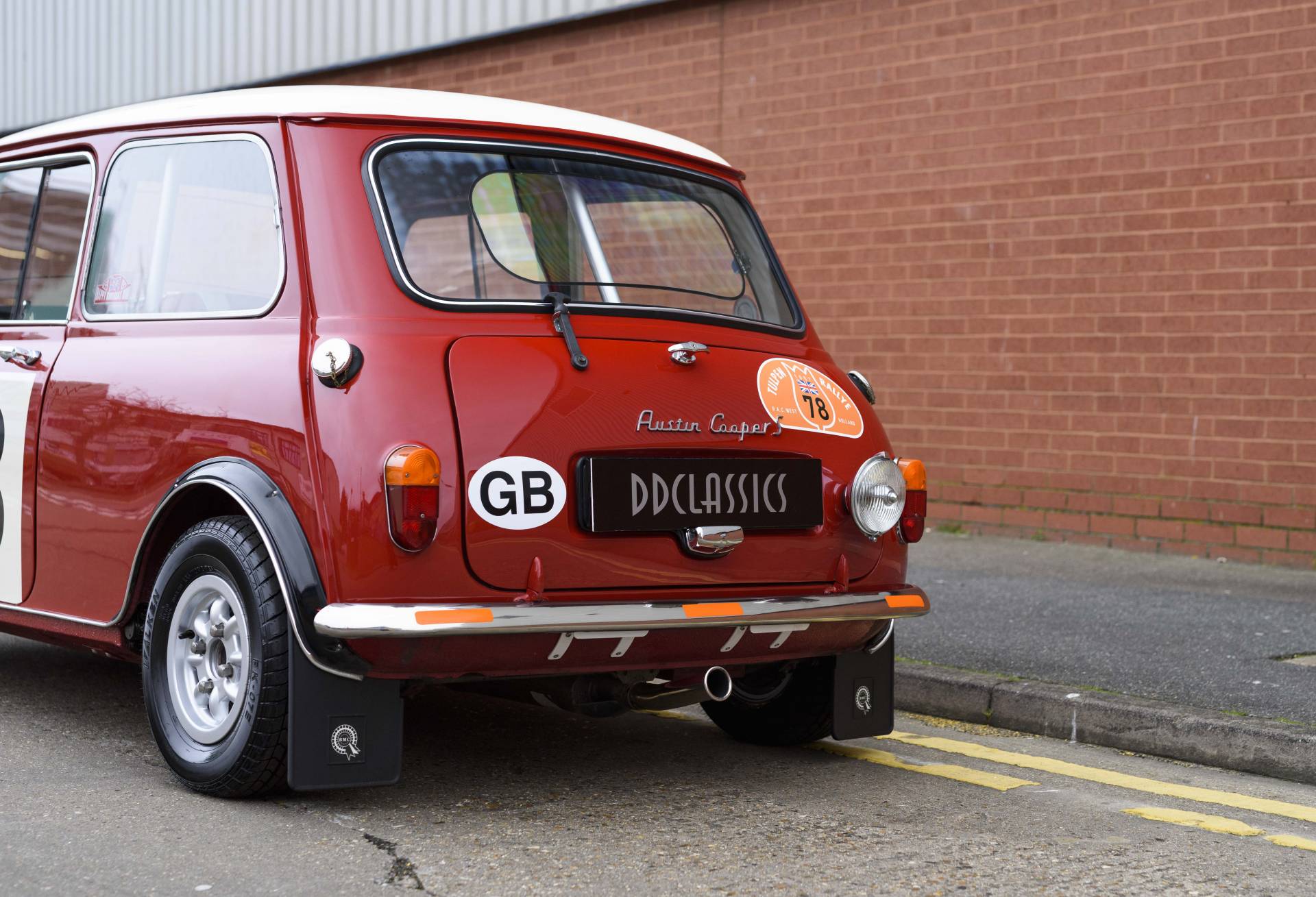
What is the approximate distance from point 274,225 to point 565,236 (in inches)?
30.8

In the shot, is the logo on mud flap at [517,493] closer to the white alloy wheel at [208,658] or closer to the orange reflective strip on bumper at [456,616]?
the orange reflective strip on bumper at [456,616]

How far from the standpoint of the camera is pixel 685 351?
14.0ft

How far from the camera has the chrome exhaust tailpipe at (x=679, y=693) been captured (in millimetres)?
4254

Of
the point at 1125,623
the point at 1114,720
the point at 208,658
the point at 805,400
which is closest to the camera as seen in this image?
the point at 208,658

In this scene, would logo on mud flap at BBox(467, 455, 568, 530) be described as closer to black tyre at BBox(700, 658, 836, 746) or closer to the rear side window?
black tyre at BBox(700, 658, 836, 746)

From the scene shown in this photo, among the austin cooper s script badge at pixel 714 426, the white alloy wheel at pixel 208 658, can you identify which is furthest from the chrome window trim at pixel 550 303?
the white alloy wheel at pixel 208 658

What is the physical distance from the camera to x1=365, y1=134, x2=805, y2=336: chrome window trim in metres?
4.11

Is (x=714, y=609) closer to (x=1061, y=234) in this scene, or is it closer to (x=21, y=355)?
(x=21, y=355)

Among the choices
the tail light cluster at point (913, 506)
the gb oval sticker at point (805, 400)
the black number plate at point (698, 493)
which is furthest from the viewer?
the tail light cluster at point (913, 506)

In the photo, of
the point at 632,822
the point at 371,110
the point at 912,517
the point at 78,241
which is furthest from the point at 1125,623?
the point at 78,241

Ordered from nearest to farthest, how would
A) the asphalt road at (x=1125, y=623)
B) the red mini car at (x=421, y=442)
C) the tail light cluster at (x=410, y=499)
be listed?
the tail light cluster at (x=410, y=499) → the red mini car at (x=421, y=442) → the asphalt road at (x=1125, y=623)

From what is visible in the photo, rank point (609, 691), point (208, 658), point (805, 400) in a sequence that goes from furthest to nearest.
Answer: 1. point (805, 400)
2. point (609, 691)
3. point (208, 658)

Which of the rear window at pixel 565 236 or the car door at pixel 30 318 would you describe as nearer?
the rear window at pixel 565 236

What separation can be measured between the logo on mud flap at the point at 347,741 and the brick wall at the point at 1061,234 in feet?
20.5
